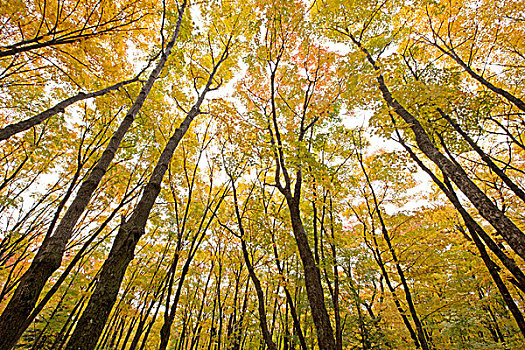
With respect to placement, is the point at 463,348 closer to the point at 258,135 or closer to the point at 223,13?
the point at 258,135

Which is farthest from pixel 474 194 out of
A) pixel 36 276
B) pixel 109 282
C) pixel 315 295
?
pixel 36 276

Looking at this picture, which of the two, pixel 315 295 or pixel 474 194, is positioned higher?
pixel 474 194

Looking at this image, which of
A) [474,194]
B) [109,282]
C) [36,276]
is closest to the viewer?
[36,276]

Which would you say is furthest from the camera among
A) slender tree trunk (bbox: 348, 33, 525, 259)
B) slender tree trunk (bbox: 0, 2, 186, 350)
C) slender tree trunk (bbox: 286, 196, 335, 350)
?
slender tree trunk (bbox: 348, 33, 525, 259)

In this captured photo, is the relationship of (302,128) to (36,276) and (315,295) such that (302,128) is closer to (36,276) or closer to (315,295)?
(315,295)

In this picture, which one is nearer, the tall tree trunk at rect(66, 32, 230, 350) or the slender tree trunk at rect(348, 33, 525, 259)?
the tall tree trunk at rect(66, 32, 230, 350)

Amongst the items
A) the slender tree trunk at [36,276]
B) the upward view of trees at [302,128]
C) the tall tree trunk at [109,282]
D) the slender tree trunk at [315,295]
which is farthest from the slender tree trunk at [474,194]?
the slender tree trunk at [36,276]

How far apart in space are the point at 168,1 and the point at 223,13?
5.81ft

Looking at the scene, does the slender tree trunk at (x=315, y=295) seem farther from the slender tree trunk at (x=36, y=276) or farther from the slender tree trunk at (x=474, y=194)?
the slender tree trunk at (x=36, y=276)

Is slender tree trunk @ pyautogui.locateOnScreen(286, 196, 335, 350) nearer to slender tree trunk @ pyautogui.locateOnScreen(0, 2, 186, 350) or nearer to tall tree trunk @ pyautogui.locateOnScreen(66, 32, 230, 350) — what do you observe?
tall tree trunk @ pyautogui.locateOnScreen(66, 32, 230, 350)

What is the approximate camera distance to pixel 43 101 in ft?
20.4

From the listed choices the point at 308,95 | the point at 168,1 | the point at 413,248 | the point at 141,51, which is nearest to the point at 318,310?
the point at 413,248

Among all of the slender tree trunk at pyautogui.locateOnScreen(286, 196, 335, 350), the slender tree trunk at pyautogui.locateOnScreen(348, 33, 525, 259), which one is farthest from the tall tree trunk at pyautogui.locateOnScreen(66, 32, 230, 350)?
the slender tree trunk at pyautogui.locateOnScreen(348, 33, 525, 259)

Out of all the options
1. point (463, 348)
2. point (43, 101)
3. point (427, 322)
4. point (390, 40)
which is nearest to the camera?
point (43, 101)
